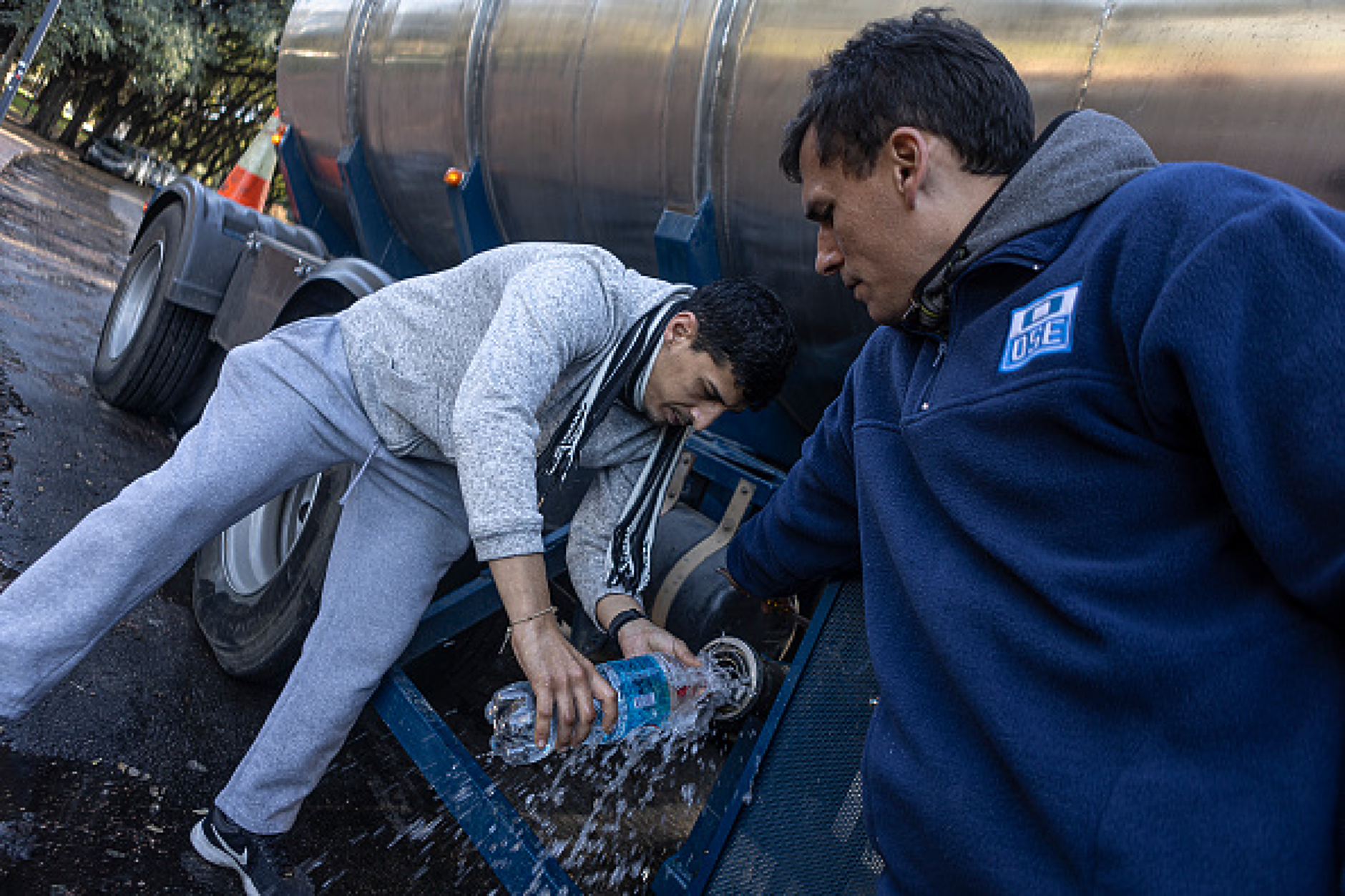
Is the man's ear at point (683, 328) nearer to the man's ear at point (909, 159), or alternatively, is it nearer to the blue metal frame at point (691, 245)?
the blue metal frame at point (691, 245)

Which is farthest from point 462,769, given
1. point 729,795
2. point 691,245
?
point 691,245

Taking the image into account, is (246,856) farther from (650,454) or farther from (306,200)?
(306,200)

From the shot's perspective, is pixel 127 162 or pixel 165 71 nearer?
pixel 165 71

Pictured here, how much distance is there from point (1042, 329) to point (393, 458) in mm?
1682

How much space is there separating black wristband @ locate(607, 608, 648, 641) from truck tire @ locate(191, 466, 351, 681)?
804 millimetres

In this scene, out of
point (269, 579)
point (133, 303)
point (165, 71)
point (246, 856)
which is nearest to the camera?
point (246, 856)

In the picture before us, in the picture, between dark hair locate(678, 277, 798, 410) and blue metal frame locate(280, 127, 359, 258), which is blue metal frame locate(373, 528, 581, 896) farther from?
blue metal frame locate(280, 127, 359, 258)

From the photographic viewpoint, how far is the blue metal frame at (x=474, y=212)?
147 inches

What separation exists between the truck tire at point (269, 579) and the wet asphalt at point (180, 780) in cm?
22

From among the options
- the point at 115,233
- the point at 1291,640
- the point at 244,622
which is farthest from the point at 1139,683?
the point at 115,233

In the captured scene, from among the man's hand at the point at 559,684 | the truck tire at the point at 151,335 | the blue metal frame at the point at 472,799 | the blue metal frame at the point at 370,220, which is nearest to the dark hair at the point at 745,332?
the man's hand at the point at 559,684

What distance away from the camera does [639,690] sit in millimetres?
1980

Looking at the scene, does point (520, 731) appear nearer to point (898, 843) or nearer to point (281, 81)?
point (898, 843)

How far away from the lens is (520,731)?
1897 mm
